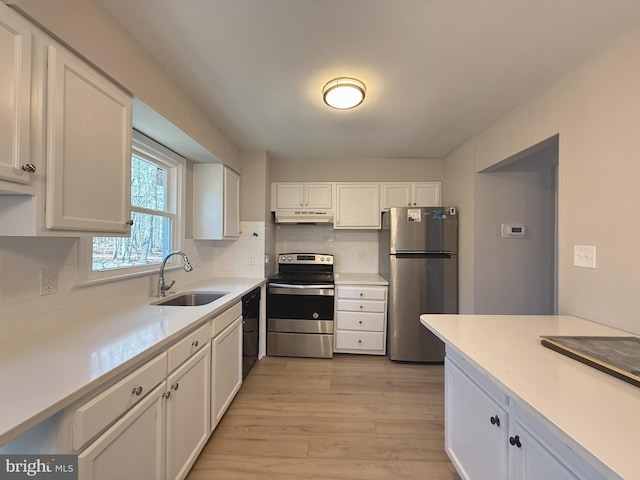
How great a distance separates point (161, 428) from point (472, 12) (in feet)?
7.80

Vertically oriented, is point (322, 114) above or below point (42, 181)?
above

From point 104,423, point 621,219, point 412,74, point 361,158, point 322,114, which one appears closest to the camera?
point 104,423

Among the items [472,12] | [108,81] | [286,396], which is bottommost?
[286,396]

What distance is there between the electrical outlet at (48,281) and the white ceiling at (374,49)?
129 centimetres

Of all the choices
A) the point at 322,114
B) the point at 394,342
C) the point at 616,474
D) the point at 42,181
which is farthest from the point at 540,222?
the point at 42,181

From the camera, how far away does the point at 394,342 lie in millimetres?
2914

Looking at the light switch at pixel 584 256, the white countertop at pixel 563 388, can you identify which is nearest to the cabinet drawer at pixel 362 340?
the white countertop at pixel 563 388

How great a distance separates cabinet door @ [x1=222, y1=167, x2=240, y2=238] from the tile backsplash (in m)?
0.76

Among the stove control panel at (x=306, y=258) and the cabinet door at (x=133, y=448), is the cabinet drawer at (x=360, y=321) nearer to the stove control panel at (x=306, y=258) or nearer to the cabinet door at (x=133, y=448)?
the stove control panel at (x=306, y=258)

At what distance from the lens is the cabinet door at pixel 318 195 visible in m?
3.39

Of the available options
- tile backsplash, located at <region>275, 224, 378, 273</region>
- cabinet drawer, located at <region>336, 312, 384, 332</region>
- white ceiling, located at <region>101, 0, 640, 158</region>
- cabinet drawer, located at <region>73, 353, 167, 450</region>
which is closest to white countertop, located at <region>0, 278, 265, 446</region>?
cabinet drawer, located at <region>73, 353, 167, 450</region>

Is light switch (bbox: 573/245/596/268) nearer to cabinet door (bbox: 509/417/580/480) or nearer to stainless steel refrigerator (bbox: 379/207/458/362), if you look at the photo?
cabinet door (bbox: 509/417/580/480)

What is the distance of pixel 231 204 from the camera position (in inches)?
113

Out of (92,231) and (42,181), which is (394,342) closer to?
(92,231)
